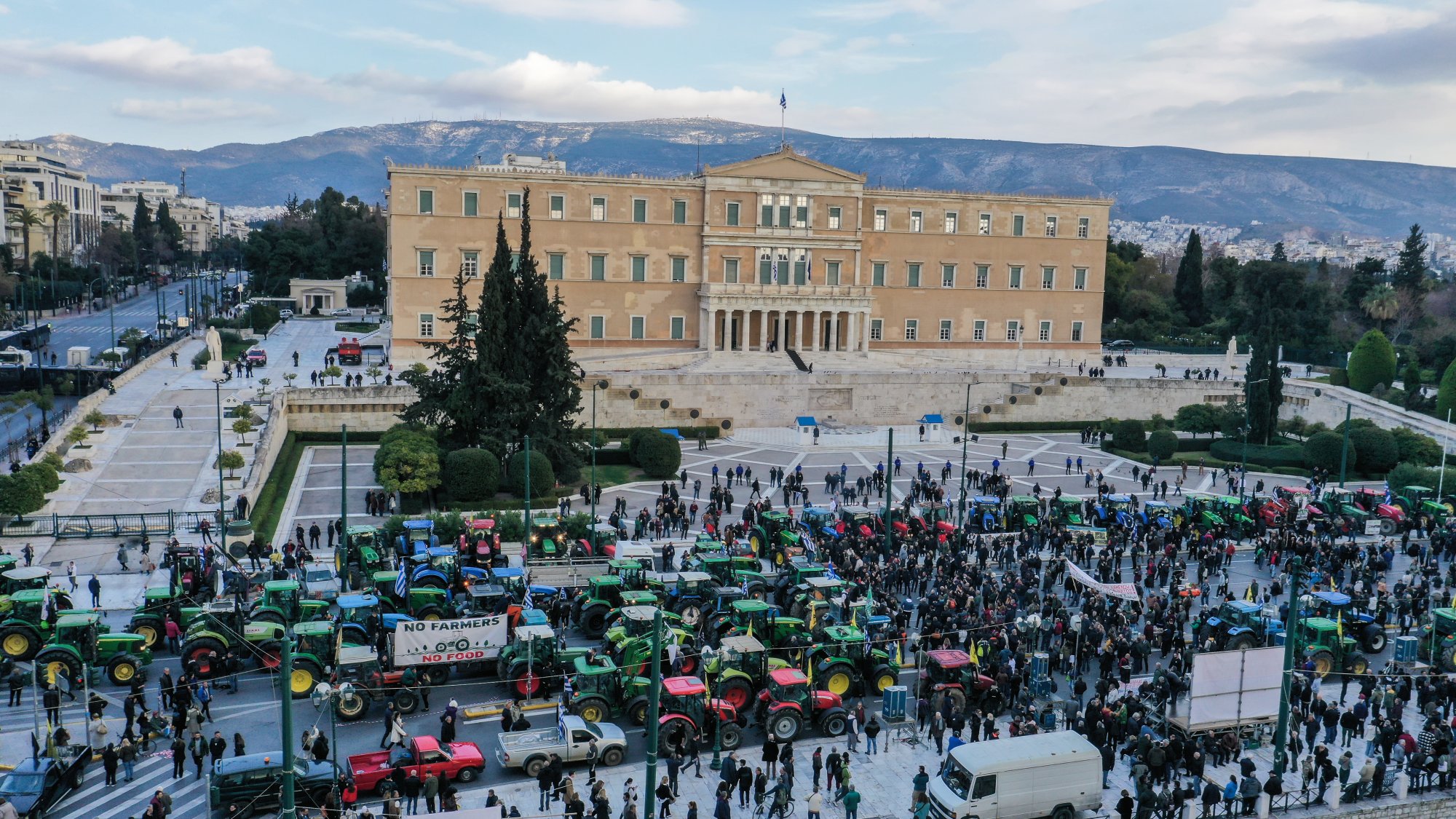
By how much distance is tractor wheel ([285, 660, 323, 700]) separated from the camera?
22.7 metres

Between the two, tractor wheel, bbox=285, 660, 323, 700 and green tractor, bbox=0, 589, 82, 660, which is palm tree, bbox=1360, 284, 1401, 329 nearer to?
tractor wheel, bbox=285, 660, 323, 700

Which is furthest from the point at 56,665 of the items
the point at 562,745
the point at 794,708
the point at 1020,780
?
the point at 1020,780

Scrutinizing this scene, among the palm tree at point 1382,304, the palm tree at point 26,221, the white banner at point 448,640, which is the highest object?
the palm tree at point 26,221

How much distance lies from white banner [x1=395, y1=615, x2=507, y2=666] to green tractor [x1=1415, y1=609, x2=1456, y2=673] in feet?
67.0

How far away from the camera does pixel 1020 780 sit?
18.7m

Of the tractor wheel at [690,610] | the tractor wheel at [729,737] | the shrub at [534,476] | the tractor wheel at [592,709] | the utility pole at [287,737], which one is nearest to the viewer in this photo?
the utility pole at [287,737]

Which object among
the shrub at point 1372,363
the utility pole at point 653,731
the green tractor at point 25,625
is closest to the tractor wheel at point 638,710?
the utility pole at point 653,731

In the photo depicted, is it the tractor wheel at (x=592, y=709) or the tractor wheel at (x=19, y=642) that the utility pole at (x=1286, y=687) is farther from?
the tractor wheel at (x=19, y=642)

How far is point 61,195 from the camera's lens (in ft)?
461

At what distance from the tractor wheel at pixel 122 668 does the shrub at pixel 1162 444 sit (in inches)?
1698

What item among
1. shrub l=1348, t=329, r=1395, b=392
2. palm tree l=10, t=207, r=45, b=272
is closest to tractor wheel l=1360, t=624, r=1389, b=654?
shrub l=1348, t=329, r=1395, b=392

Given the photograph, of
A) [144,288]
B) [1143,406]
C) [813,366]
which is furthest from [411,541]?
[144,288]

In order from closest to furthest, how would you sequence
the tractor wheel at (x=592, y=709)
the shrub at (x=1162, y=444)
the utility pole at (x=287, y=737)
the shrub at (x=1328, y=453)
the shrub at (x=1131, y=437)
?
the utility pole at (x=287, y=737) < the tractor wheel at (x=592, y=709) < the shrub at (x=1328, y=453) < the shrub at (x=1162, y=444) < the shrub at (x=1131, y=437)

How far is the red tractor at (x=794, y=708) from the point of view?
21.6 m
